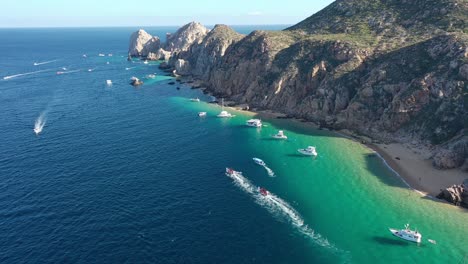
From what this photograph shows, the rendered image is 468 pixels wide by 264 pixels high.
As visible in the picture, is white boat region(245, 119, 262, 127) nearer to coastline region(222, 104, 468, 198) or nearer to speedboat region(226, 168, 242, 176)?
coastline region(222, 104, 468, 198)

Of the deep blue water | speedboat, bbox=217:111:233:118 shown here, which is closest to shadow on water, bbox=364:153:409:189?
the deep blue water

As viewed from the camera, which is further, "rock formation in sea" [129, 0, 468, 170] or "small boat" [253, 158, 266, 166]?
"rock formation in sea" [129, 0, 468, 170]

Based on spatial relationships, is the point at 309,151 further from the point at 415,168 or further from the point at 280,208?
the point at 280,208

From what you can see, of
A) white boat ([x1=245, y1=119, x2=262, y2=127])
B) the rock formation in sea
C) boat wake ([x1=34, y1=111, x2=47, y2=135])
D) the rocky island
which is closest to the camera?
the rocky island

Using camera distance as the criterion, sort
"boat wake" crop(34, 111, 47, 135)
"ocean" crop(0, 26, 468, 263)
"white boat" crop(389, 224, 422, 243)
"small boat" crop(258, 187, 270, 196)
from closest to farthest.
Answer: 1. "ocean" crop(0, 26, 468, 263)
2. "white boat" crop(389, 224, 422, 243)
3. "small boat" crop(258, 187, 270, 196)
4. "boat wake" crop(34, 111, 47, 135)

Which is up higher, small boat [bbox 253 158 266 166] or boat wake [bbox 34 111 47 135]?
small boat [bbox 253 158 266 166]

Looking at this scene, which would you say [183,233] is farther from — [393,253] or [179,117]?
[179,117]

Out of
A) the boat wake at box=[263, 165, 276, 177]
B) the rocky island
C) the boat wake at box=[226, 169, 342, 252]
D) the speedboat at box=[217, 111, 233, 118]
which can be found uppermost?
the rocky island

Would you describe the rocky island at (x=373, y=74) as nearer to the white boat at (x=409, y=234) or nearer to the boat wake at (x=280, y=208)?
the white boat at (x=409, y=234)

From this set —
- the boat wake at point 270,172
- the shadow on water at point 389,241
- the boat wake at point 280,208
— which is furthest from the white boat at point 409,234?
the boat wake at point 270,172
